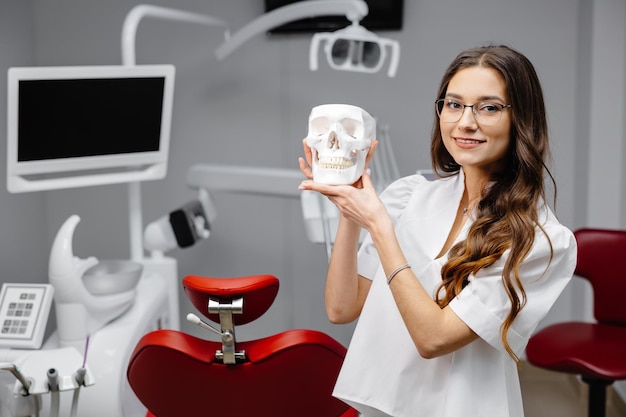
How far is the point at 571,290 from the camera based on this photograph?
3.45 meters

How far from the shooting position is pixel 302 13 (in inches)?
107

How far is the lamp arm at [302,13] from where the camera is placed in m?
2.55

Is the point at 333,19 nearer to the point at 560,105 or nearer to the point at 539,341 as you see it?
the point at 560,105

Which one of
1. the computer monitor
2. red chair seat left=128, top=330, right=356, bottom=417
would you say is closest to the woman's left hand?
red chair seat left=128, top=330, right=356, bottom=417

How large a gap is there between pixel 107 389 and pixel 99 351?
131 millimetres

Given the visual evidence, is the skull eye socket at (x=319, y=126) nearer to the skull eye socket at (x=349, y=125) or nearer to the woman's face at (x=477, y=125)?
the skull eye socket at (x=349, y=125)

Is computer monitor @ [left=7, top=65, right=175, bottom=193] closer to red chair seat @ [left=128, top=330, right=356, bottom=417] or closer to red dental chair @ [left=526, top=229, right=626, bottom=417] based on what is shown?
red chair seat @ [left=128, top=330, right=356, bottom=417]

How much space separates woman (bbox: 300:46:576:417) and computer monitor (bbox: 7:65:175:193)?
1.22 m

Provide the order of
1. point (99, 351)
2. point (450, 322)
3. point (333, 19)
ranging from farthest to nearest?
point (333, 19)
point (99, 351)
point (450, 322)

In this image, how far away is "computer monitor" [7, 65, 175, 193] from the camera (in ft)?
7.29

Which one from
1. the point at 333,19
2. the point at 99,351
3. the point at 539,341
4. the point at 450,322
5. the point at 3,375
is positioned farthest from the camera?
the point at 333,19

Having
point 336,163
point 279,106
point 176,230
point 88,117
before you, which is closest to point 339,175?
point 336,163

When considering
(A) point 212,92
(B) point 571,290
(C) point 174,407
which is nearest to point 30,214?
(A) point 212,92

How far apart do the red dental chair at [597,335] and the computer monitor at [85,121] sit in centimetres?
159
